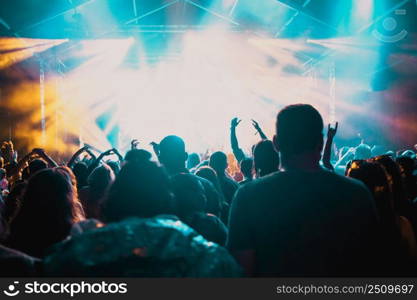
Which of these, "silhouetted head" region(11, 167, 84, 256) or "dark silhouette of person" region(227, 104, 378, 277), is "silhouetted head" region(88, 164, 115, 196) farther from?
"dark silhouette of person" region(227, 104, 378, 277)

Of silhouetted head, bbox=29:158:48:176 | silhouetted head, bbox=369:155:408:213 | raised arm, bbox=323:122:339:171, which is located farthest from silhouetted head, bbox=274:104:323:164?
silhouetted head, bbox=29:158:48:176

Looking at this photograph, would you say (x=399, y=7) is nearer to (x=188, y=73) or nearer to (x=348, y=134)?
(x=348, y=134)

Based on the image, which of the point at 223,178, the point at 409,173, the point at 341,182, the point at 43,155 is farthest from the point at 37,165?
the point at 409,173

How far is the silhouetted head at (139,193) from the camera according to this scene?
4.82ft

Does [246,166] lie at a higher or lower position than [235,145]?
lower

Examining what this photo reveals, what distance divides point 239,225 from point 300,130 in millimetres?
448

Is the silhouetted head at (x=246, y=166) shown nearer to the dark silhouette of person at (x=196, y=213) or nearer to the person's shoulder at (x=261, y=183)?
the dark silhouette of person at (x=196, y=213)

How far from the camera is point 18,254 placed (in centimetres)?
142

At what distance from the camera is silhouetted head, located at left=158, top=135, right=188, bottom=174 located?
2.85 metres

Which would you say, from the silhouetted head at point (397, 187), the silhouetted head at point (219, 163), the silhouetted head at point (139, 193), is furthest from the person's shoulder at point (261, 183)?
the silhouetted head at point (219, 163)

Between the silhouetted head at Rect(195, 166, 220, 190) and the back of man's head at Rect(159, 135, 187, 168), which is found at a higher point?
the back of man's head at Rect(159, 135, 187, 168)

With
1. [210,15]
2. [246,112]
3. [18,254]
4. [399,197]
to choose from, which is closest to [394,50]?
[210,15]

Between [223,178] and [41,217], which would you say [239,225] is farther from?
[223,178]

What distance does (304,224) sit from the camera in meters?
1.65
